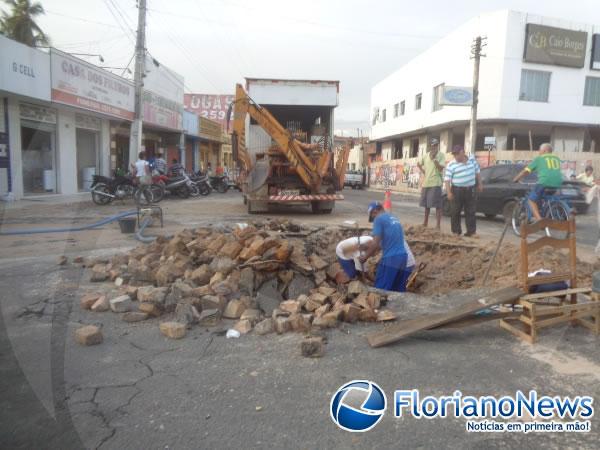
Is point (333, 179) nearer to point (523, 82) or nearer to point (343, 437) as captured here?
point (343, 437)

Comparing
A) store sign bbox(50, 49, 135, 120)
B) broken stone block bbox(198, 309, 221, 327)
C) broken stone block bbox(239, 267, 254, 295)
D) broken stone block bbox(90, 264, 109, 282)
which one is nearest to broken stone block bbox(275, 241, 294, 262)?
broken stone block bbox(239, 267, 254, 295)

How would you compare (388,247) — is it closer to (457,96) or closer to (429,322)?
(429,322)

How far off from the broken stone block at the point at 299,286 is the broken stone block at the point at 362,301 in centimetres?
69

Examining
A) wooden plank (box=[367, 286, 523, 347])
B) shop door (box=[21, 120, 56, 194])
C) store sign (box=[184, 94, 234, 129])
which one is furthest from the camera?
store sign (box=[184, 94, 234, 129])

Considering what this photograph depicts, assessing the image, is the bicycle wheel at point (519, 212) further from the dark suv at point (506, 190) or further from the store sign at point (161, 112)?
the store sign at point (161, 112)

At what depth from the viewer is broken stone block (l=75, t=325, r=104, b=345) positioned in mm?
3338

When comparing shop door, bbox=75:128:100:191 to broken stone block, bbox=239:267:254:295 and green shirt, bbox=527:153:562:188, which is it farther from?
green shirt, bbox=527:153:562:188

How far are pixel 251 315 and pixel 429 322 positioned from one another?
4.83 feet

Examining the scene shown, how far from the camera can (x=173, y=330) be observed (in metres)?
3.49


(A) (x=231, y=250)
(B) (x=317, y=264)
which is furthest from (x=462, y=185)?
(A) (x=231, y=250)

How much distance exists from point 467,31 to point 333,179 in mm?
19308

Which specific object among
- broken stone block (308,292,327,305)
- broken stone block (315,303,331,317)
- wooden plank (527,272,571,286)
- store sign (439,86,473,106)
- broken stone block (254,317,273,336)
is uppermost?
store sign (439,86,473,106)

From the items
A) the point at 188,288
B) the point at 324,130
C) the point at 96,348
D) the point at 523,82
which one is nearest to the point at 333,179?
the point at 324,130

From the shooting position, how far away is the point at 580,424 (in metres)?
2.38
